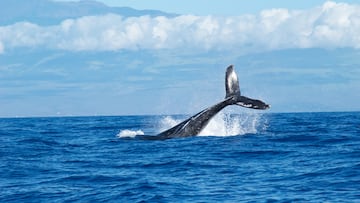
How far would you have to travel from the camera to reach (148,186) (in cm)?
1448

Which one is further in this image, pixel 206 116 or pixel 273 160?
pixel 206 116

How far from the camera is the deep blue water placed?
1347 centimetres

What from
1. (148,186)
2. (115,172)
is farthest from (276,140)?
(148,186)

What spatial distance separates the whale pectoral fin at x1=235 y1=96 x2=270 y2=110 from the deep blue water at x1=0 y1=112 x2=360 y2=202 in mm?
1279

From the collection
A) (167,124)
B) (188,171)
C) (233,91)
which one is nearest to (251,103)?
(233,91)

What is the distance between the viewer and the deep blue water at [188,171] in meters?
13.5

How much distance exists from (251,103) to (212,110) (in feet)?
6.55

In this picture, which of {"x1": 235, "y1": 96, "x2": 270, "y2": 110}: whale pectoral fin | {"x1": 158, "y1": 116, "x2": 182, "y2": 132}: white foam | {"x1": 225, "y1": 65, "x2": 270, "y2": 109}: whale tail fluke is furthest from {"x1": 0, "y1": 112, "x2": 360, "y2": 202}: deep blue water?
{"x1": 158, "y1": 116, "x2": 182, "y2": 132}: white foam

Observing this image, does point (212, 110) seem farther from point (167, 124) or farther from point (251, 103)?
point (167, 124)

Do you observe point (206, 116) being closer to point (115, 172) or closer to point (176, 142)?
point (176, 142)

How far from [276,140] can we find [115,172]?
389 inches

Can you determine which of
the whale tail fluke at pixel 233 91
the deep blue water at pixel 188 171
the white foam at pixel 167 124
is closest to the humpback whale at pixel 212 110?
the whale tail fluke at pixel 233 91

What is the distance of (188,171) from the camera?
16719mm

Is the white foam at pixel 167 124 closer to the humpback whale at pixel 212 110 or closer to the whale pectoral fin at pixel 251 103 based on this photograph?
the humpback whale at pixel 212 110
